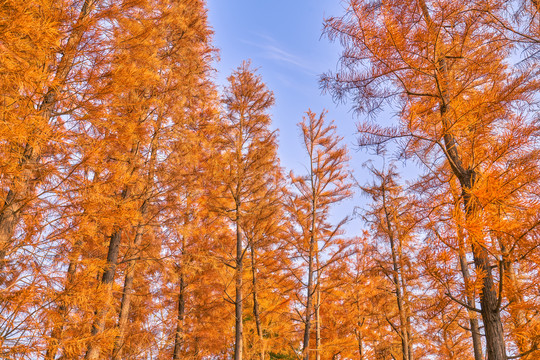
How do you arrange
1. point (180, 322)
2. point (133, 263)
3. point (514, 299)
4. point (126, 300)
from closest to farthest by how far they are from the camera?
1. point (514, 299)
2. point (133, 263)
3. point (126, 300)
4. point (180, 322)

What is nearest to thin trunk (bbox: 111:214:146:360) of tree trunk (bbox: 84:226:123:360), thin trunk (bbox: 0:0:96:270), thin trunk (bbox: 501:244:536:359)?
tree trunk (bbox: 84:226:123:360)

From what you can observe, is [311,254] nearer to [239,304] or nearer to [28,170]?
[239,304]

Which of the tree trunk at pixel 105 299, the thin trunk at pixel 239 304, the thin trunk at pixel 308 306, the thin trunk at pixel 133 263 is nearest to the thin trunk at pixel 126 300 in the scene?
the thin trunk at pixel 133 263

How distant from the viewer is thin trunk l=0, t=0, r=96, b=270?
3.84 m

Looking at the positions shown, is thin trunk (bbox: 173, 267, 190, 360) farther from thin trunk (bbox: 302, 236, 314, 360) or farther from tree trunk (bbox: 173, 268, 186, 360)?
thin trunk (bbox: 302, 236, 314, 360)

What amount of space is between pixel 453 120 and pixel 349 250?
19.1ft

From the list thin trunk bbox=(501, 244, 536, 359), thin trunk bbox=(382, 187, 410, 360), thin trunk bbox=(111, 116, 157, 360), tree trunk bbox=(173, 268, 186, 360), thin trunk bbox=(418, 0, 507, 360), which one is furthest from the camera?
tree trunk bbox=(173, 268, 186, 360)

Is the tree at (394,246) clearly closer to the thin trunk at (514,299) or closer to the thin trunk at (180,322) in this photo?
the thin trunk at (514,299)

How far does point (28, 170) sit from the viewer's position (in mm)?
3998

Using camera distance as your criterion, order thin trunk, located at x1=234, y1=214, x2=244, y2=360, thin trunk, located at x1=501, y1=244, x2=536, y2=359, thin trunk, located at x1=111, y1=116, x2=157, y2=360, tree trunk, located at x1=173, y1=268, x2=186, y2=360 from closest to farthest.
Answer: thin trunk, located at x1=501, y1=244, x2=536, y2=359
thin trunk, located at x1=111, y1=116, x2=157, y2=360
thin trunk, located at x1=234, y1=214, x2=244, y2=360
tree trunk, located at x1=173, y1=268, x2=186, y2=360

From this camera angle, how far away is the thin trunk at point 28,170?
3.84m

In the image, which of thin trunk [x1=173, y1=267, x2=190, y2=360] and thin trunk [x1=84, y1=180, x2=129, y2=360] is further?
thin trunk [x1=173, y1=267, x2=190, y2=360]

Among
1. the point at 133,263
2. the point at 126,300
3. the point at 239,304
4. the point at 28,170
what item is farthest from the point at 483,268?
the point at 126,300

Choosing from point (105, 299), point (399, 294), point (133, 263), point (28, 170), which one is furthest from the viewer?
point (399, 294)
